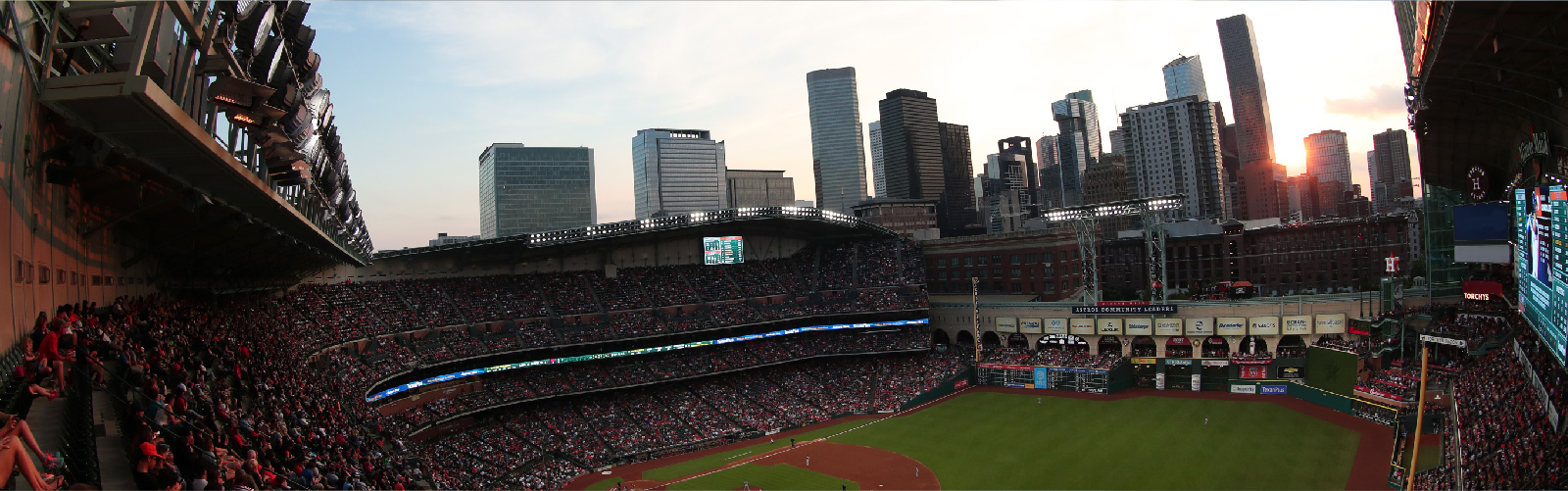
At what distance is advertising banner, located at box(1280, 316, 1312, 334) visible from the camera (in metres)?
55.7

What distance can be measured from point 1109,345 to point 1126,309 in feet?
14.1

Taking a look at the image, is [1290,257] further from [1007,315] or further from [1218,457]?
[1218,457]

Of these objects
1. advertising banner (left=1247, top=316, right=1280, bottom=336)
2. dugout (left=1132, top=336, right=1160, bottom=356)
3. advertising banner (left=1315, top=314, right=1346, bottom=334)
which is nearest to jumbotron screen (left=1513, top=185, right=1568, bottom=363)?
advertising banner (left=1315, top=314, right=1346, bottom=334)

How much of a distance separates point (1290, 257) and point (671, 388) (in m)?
94.0

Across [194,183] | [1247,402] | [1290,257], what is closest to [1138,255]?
[1290,257]

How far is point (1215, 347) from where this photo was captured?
6053cm

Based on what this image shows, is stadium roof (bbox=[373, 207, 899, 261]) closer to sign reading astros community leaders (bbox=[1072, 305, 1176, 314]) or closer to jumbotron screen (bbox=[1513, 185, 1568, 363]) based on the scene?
sign reading astros community leaders (bbox=[1072, 305, 1176, 314])

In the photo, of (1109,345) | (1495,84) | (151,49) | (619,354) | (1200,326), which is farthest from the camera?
(1109,345)

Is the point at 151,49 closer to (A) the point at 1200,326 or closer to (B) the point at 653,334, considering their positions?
(B) the point at 653,334

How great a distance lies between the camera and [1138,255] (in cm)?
11725

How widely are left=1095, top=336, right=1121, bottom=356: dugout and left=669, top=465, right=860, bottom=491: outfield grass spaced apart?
31.8 meters

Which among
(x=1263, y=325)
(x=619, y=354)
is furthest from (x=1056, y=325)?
(x=619, y=354)

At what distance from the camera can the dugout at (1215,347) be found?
2319 inches

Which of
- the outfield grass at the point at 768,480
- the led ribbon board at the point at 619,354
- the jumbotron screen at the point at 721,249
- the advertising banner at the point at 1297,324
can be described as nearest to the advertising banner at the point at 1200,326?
the advertising banner at the point at 1297,324
